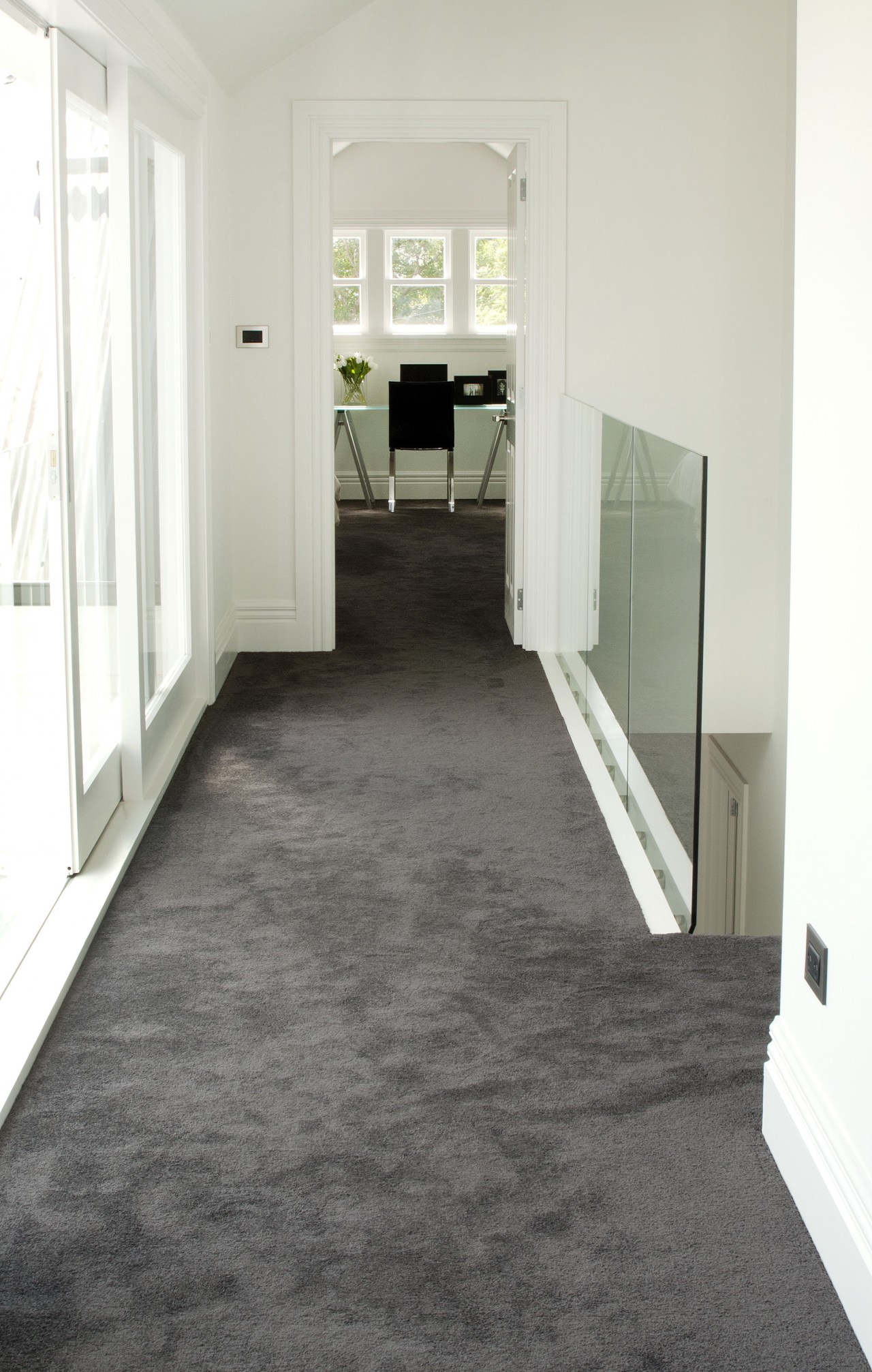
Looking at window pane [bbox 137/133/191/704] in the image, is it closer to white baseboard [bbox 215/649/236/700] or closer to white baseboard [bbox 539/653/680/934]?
white baseboard [bbox 215/649/236/700]

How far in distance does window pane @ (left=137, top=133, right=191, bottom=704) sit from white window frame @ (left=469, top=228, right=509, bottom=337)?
6.67m

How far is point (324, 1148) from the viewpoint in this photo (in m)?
2.09

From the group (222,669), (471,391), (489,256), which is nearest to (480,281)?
(489,256)

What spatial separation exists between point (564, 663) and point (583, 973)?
2638mm

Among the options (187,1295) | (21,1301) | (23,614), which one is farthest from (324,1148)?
(23,614)

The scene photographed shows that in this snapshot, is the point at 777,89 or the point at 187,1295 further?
the point at 777,89

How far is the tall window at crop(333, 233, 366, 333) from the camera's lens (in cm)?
1065

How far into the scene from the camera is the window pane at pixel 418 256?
10.7 m

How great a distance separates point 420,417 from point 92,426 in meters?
6.60

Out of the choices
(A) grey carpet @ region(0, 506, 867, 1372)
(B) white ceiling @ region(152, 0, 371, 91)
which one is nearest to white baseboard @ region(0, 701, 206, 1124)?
(A) grey carpet @ region(0, 506, 867, 1372)

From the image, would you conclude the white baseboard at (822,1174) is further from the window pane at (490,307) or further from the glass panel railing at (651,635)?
the window pane at (490,307)

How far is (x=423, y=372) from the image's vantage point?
10.4m

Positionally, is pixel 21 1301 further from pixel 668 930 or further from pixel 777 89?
pixel 777 89

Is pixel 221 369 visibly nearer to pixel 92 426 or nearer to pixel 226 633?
pixel 226 633
